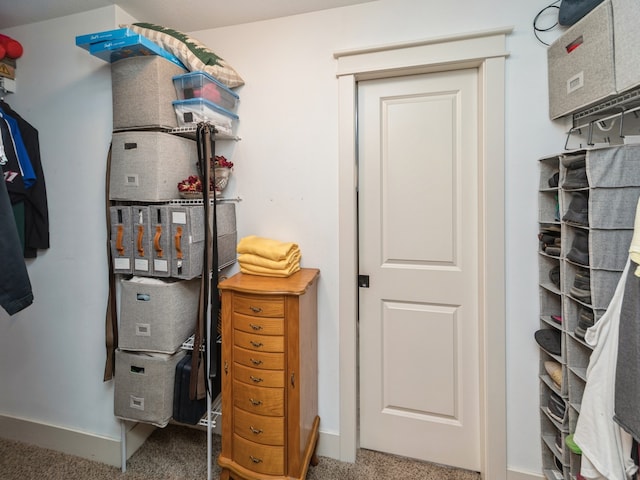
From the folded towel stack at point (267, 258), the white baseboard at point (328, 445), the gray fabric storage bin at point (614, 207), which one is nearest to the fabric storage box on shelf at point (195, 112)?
the folded towel stack at point (267, 258)

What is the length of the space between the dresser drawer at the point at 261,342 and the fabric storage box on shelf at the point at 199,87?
1.20 m

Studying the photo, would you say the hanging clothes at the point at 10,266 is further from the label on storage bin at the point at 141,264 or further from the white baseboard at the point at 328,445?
the white baseboard at the point at 328,445

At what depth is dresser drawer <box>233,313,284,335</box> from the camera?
1.38m

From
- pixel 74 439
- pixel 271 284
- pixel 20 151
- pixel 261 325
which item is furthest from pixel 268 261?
pixel 74 439

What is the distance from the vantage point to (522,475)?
1514 mm

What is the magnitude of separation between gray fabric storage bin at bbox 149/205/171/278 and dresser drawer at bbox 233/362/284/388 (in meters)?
0.59

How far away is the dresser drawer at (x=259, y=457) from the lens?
1381 millimetres

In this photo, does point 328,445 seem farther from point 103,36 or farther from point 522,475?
point 103,36

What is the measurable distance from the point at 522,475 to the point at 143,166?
237 centimetres

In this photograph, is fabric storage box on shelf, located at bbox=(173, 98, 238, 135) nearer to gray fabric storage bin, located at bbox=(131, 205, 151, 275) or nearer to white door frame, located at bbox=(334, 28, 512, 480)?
gray fabric storage bin, located at bbox=(131, 205, 151, 275)

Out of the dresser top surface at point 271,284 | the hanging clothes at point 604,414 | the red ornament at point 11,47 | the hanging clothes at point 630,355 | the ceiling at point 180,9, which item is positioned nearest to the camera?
the hanging clothes at point 630,355

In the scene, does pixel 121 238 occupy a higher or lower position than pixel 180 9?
lower

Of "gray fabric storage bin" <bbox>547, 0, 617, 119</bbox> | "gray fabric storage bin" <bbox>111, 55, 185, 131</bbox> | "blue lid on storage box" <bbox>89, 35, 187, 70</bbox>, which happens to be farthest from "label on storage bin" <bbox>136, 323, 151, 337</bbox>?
"gray fabric storage bin" <bbox>547, 0, 617, 119</bbox>

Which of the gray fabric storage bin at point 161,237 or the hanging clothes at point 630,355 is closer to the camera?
→ the hanging clothes at point 630,355
